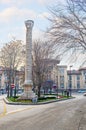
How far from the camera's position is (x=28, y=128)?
12.7 metres

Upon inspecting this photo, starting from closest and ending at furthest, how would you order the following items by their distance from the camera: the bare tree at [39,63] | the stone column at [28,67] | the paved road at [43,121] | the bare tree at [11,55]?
the paved road at [43,121] → the stone column at [28,67] → the bare tree at [39,63] → the bare tree at [11,55]

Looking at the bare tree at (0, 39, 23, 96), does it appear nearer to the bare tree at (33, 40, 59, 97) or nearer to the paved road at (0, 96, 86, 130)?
the bare tree at (33, 40, 59, 97)

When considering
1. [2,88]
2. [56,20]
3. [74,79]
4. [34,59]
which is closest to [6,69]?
[34,59]

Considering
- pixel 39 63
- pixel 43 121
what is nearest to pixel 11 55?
pixel 39 63

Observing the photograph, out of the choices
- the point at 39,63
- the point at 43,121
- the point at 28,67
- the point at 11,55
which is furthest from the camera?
the point at 11,55

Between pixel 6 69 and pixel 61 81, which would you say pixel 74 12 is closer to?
pixel 6 69

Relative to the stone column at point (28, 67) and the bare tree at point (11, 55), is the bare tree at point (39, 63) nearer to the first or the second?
the stone column at point (28, 67)

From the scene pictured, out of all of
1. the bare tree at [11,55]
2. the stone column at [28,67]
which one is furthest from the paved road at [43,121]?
the bare tree at [11,55]

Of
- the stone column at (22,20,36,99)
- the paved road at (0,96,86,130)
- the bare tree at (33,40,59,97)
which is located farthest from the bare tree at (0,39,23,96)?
the paved road at (0,96,86,130)

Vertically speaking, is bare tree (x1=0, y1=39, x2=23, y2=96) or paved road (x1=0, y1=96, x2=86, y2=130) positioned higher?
bare tree (x1=0, y1=39, x2=23, y2=96)

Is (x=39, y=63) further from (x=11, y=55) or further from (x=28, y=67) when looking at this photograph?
(x=11, y=55)

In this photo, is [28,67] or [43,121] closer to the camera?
[43,121]

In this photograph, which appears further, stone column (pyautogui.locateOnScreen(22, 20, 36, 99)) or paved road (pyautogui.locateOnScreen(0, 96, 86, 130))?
stone column (pyautogui.locateOnScreen(22, 20, 36, 99))

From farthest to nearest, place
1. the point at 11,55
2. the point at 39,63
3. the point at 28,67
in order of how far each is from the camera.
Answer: the point at 11,55, the point at 39,63, the point at 28,67
